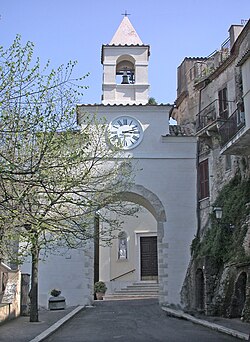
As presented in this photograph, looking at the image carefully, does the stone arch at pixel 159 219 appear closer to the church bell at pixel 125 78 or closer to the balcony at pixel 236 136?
the church bell at pixel 125 78

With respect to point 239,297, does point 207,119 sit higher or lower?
higher

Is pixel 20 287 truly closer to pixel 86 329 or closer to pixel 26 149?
pixel 86 329

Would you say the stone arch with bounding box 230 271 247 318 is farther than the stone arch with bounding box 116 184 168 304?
No

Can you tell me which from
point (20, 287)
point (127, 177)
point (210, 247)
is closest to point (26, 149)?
point (20, 287)

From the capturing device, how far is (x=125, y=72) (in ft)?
84.4

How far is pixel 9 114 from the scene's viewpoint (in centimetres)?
1022

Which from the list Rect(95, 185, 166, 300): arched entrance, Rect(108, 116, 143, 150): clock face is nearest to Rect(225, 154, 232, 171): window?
Rect(108, 116, 143, 150): clock face

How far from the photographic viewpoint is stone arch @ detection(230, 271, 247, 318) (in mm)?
14930

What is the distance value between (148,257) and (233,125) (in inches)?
611

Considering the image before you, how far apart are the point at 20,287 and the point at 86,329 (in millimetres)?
3997

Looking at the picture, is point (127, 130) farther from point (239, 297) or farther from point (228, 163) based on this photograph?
point (239, 297)

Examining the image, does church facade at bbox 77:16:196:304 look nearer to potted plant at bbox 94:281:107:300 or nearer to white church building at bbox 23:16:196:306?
white church building at bbox 23:16:196:306

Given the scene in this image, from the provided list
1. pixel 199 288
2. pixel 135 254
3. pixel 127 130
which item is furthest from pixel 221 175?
pixel 135 254

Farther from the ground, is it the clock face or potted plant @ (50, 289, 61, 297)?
the clock face
